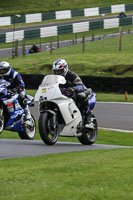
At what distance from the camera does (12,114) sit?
1230 centimetres

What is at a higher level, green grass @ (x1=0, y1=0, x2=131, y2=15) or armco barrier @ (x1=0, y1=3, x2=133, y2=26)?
green grass @ (x1=0, y1=0, x2=131, y2=15)

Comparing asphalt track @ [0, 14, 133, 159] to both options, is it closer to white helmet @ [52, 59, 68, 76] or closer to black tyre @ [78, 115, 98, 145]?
black tyre @ [78, 115, 98, 145]

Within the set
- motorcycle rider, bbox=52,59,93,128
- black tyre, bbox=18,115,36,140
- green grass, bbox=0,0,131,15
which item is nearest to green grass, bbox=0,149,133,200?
motorcycle rider, bbox=52,59,93,128

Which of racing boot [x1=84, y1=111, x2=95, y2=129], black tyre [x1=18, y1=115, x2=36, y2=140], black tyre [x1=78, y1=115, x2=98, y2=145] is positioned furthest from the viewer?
black tyre [x1=18, y1=115, x2=36, y2=140]

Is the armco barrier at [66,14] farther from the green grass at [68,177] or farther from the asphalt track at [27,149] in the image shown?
the green grass at [68,177]

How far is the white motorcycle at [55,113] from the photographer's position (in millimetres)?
10648

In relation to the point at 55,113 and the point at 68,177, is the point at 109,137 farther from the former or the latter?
the point at 68,177

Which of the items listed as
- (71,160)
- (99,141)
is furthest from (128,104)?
(71,160)

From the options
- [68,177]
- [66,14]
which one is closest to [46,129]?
[68,177]

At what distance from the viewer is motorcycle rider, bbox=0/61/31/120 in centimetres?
1261

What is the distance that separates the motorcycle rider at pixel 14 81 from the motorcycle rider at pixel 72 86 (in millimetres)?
1413

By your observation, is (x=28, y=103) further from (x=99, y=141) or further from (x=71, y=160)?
(x=71, y=160)

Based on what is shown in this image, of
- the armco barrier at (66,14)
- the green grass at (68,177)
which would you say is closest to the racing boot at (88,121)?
the green grass at (68,177)

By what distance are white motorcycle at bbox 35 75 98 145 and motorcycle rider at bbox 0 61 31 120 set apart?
160cm
